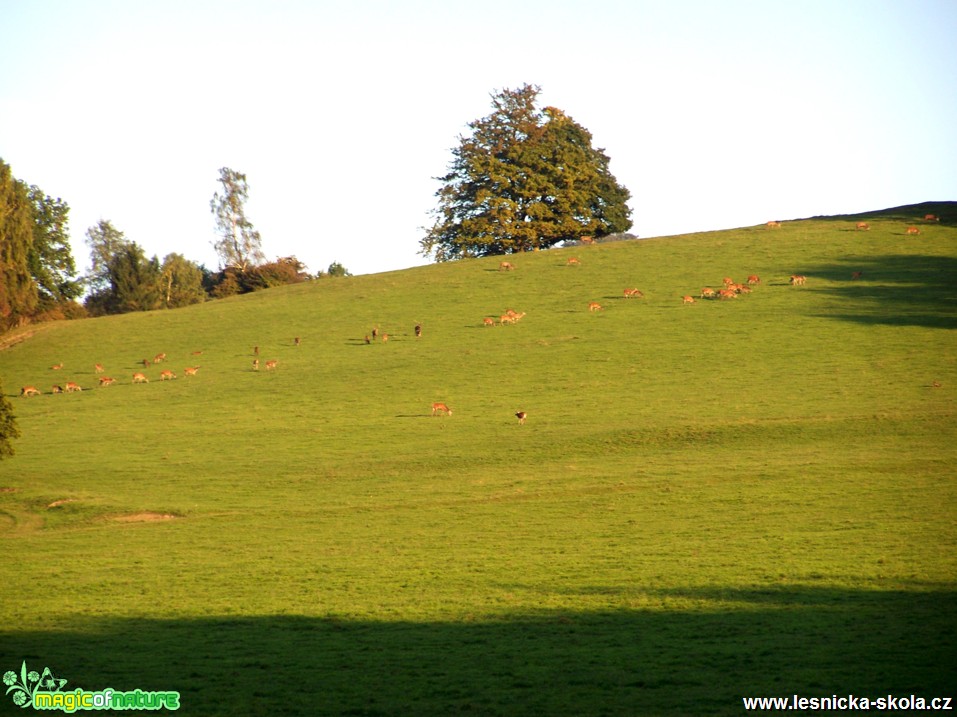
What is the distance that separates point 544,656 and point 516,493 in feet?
47.1

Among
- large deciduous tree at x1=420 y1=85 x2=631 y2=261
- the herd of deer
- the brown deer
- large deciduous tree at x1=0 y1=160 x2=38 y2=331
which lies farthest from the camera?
large deciduous tree at x1=420 y1=85 x2=631 y2=261

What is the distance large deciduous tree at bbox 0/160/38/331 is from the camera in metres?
58.7

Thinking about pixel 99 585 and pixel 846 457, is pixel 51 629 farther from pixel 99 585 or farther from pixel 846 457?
pixel 846 457

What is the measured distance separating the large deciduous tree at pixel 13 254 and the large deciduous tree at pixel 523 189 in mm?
34948

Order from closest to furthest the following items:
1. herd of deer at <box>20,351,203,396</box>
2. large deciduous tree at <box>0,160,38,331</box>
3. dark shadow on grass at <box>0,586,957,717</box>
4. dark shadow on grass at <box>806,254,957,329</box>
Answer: dark shadow on grass at <box>0,586,957,717</box> → dark shadow on grass at <box>806,254,957,329</box> → herd of deer at <box>20,351,203,396</box> → large deciduous tree at <box>0,160,38,331</box>

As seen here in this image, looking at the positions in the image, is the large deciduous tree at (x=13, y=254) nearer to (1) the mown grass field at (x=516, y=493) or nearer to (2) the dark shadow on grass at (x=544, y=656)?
(1) the mown grass field at (x=516, y=493)

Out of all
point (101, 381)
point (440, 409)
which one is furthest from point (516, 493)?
point (101, 381)

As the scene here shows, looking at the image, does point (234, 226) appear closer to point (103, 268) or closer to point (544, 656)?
point (103, 268)

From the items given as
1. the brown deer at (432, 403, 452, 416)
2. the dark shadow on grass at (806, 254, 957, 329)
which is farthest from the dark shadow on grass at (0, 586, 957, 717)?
the dark shadow on grass at (806, 254, 957, 329)

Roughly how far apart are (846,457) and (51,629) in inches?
929

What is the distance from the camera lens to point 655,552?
22797 millimetres

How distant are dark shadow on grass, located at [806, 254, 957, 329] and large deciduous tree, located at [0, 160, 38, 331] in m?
46.5

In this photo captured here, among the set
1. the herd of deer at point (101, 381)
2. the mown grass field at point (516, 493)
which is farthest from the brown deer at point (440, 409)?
the herd of deer at point (101, 381)

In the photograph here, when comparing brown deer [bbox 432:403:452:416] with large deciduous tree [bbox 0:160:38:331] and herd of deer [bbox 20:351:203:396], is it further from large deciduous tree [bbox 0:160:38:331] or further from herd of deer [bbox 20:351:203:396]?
large deciduous tree [bbox 0:160:38:331]
